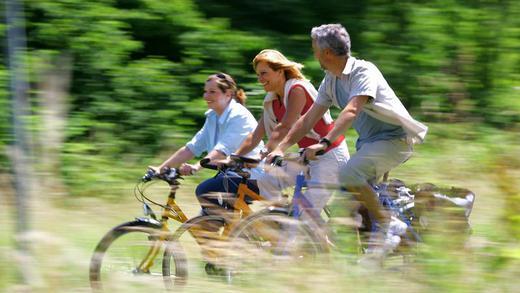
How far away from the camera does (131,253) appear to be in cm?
598

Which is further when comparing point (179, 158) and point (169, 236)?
point (179, 158)

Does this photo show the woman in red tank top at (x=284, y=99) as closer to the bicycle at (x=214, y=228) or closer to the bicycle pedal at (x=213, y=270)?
the bicycle at (x=214, y=228)

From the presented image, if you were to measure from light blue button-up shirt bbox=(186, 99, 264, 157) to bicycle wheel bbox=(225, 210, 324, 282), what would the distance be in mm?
1171

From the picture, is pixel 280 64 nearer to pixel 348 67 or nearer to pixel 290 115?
pixel 290 115

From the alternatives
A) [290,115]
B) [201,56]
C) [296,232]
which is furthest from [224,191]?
[201,56]

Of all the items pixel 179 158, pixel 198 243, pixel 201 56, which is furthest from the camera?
pixel 201 56

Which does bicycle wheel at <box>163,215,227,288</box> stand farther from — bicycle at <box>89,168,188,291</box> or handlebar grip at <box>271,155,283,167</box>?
handlebar grip at <box>271,155,283,167</box>

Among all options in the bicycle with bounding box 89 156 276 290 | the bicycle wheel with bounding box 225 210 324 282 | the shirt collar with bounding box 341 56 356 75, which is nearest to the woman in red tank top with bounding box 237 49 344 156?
the bicycle with bounding box 89 156 276 290

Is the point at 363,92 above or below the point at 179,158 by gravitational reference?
above

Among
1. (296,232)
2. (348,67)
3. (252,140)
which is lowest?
(296,232)

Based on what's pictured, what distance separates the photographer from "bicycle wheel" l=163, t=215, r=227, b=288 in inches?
210

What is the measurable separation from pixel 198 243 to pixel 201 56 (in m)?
5.03

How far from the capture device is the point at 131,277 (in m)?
5.16

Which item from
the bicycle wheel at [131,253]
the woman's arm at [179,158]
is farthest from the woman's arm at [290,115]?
the bicycle wheel at [131,253]
